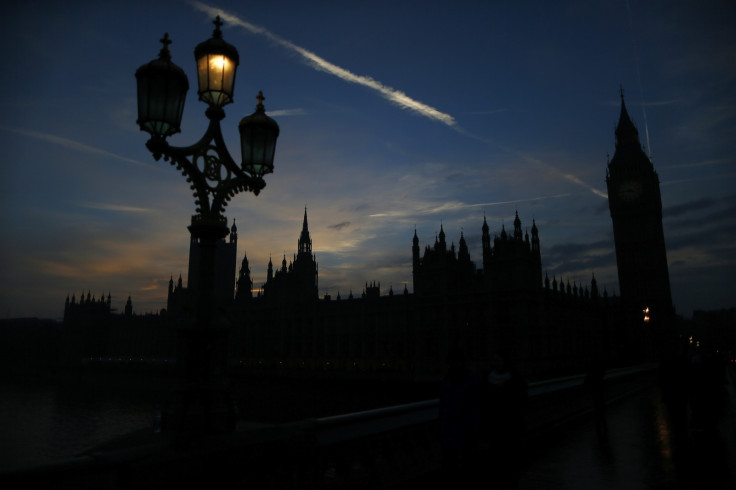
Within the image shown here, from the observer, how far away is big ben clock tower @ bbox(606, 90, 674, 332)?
86938mm

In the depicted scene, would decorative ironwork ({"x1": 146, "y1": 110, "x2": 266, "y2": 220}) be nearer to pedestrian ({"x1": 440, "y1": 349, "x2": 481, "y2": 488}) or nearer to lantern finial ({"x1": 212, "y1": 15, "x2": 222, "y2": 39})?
lantern finial ({"x1": 212, "y1": 15, "x2": 222, "y2": 39})

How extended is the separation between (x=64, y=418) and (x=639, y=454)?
42.6m

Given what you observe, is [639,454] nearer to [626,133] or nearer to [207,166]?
[207,166]

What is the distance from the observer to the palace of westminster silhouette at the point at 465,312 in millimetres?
52281

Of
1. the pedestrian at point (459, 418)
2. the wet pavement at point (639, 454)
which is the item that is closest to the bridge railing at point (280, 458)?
the pedestrian at point (459, 418)

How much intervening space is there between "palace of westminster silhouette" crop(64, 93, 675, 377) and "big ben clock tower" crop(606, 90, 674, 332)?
0.19 metres

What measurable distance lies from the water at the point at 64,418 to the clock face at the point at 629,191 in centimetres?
9129

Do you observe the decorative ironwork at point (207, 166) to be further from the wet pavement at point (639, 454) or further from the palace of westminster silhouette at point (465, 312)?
the palace of westminster silhouette at point (465, 312)

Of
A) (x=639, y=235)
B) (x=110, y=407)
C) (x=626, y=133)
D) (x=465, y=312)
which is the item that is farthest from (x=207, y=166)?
(x=626, y=133)

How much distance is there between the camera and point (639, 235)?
92062mm

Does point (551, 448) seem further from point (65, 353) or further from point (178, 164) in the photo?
point (65, 353)

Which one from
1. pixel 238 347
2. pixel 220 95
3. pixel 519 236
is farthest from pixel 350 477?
pixel 238 347

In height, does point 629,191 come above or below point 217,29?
above

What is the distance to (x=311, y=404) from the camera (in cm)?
3922
